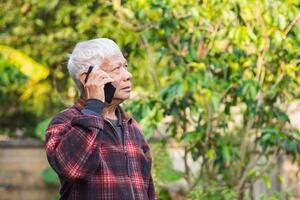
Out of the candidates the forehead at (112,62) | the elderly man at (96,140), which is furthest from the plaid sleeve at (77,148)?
the forehead at (112,62)

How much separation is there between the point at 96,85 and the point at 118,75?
6.2 inches

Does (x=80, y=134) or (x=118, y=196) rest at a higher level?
(x=80, y=134)

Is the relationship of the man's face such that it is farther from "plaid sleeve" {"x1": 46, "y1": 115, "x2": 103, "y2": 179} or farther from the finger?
"plaid sleeve" {"x1": 46, "y1": 115, "x2": 103, "y2": 179}

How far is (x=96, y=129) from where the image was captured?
333cm

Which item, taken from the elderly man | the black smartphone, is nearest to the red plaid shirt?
the elderly man

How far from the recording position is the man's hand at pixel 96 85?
340cm

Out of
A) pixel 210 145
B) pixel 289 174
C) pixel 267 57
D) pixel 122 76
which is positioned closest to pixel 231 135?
pixel 210 145

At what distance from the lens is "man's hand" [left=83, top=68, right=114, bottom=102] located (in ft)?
11.2

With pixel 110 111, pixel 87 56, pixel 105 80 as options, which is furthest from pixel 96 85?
pixel 110 111

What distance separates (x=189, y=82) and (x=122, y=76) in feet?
7.83

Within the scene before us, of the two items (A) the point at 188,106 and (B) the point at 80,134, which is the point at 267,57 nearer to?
(A) the point at 188,106

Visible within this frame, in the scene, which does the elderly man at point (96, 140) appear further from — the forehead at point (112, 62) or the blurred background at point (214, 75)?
the blurred background at point (214, 75)

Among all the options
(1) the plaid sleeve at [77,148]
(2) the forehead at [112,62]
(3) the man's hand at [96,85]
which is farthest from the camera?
(2) the forehead at [112,62]

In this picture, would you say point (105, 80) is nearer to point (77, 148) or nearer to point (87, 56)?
point (87, 56)
